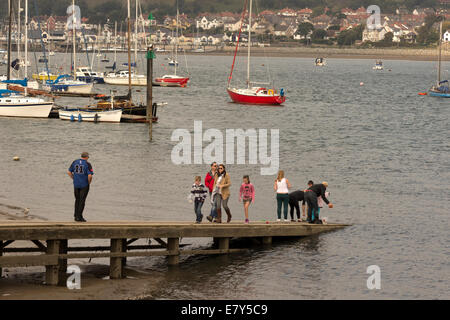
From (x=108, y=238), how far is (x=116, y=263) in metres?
0.73

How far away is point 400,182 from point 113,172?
46.7ft

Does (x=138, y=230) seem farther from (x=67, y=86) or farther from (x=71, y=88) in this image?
(x=71, y=88)

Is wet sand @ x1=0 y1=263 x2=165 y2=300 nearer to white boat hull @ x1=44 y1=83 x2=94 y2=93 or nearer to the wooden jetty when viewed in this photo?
the wooden jetty

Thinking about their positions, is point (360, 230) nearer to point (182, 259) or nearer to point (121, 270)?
point (182, 259)

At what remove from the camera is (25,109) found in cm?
6181

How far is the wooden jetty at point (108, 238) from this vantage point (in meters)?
19.5

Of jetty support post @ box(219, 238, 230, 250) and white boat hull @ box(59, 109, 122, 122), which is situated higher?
white boat hull @ box(59, 109, 122, 122)

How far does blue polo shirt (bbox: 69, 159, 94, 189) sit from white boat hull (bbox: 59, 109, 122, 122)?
39.1 m

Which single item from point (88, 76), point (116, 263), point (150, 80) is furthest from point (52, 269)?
point (88, 76)

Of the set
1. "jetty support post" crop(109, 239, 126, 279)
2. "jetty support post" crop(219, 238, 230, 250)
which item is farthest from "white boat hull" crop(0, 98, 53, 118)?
"jetty support post" crop(109, 239, 126, 279)

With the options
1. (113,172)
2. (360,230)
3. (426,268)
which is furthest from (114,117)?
(426,268)

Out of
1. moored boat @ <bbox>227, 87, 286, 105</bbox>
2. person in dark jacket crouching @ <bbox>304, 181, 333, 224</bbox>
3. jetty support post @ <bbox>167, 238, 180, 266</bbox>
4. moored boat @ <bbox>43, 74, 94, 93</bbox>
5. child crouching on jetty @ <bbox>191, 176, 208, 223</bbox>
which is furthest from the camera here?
moored boat @ <bbox>43, 74, 94, 93</bbox>

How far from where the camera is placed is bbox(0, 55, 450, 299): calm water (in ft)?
72.1

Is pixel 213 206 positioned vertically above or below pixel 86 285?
above
